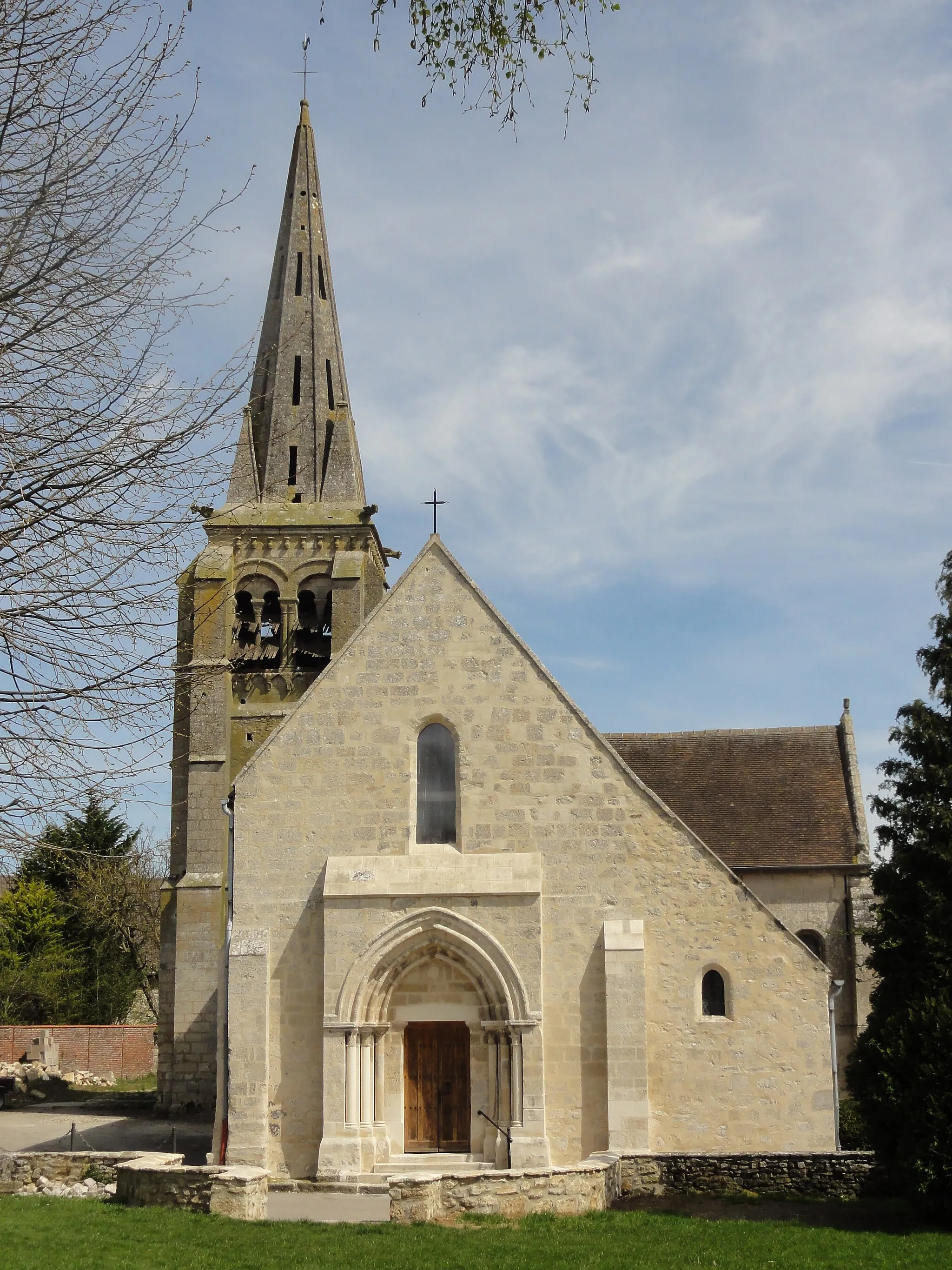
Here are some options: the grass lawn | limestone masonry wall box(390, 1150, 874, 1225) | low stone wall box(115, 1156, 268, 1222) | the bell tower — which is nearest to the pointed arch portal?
limestone masonry wall box(390, 1150, 874, 1225)

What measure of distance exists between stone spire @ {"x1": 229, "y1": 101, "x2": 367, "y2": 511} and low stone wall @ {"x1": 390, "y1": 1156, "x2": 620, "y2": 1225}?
21.1 m

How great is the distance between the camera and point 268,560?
33.4 m

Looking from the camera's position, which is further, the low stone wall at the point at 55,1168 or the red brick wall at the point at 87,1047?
the red brick wall at the point at 87,1047

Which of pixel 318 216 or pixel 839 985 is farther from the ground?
pixel 318 216

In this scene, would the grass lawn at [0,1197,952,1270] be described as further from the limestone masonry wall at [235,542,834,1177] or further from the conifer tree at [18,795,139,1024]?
the conifer tree at [18,795,139,1024]

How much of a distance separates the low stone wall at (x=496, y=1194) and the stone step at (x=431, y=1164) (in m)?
3.34

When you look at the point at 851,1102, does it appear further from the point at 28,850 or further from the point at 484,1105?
the point at 28,850

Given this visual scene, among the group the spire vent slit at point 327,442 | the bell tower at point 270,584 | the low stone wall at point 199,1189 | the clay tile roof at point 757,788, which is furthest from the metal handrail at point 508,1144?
the spire vent slit at point 327,442

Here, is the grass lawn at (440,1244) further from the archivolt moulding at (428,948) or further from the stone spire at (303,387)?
the stone spire at (303,387)

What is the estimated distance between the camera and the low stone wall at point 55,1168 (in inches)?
666

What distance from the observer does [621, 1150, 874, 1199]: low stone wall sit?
1698cm

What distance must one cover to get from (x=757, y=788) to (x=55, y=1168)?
1706 centimetres

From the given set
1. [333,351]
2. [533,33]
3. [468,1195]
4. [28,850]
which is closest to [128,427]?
[28,850]

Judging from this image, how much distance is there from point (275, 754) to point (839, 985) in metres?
9.46
